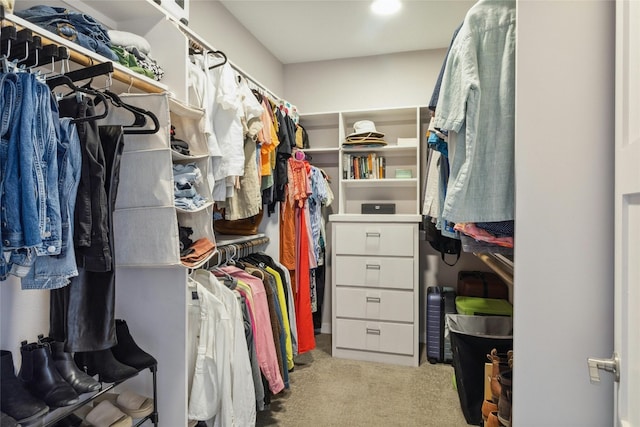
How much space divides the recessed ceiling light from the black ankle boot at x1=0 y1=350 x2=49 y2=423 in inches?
105

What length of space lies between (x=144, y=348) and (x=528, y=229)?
150 centimetres

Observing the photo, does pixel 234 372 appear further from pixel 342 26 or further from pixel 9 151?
pixel 342 26

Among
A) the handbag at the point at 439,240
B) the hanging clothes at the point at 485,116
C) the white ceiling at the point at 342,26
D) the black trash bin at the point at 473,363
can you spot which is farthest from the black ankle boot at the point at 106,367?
Answer: the white ceiling at the point at 342,26

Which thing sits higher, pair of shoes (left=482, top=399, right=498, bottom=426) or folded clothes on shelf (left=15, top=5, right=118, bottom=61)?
folded clothes on shelf (left=15, top=5, right=118, bottom=61)

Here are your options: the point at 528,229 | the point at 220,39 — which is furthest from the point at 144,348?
the point at 220,39

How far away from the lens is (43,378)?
116cm

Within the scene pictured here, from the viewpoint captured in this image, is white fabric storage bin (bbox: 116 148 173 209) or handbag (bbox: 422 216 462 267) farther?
handbag (bbox: 422 216 462 267)

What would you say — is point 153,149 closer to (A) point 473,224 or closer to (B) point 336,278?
(A) point 473,224

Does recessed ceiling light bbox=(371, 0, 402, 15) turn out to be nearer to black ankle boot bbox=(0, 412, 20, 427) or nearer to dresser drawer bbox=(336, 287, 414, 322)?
dresser drawer bbox=(336, 287, 414, 322)

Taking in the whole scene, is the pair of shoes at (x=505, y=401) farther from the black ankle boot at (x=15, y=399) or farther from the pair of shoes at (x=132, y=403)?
the black ankle boot at (x=15, y=399)

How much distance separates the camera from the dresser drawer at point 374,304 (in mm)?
2785

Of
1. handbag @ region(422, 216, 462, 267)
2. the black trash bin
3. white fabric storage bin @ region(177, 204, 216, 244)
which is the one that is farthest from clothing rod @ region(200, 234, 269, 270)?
the black trash bin

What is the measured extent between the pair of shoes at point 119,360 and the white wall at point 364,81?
105 inches

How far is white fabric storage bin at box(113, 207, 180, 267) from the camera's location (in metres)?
1.32
